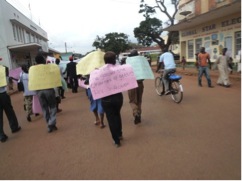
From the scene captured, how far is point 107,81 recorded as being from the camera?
15.2 feet

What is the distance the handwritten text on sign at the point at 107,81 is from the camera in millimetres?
4609

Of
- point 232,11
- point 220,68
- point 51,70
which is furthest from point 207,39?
point 51,70

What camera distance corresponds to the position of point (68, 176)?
3.65 m

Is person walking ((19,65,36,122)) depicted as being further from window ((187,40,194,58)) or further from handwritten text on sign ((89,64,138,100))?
window ((187,40,194,58))

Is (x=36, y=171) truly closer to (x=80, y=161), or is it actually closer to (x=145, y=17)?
(x=80, y=161)

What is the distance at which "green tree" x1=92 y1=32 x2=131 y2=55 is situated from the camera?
2557 inches

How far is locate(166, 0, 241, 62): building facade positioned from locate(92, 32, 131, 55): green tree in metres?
38.3

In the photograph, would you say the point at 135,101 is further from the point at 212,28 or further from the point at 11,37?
the point at 11,37

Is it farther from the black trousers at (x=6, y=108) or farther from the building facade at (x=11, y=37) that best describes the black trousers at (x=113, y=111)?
the building facade at (x=11, y=37)

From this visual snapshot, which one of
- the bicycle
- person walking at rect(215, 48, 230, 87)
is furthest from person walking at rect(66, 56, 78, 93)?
person walking at rect(215, 48, 230, 87)

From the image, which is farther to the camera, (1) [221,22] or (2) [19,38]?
(2) [19,38]

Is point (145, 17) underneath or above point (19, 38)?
above

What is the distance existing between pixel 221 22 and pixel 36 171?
1842 centimetres

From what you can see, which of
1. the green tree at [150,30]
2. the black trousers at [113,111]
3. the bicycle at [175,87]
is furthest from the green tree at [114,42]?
the black trousers at [113,111]
